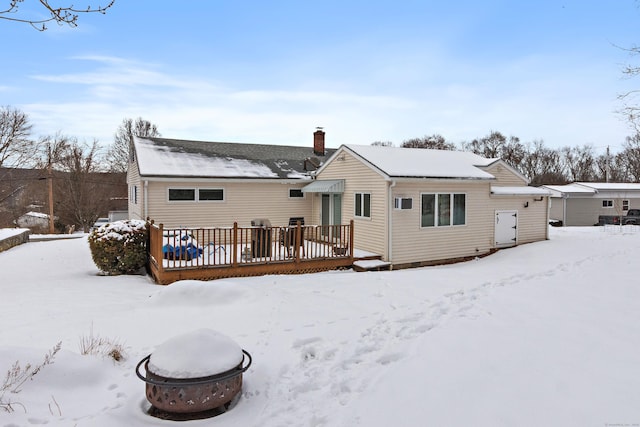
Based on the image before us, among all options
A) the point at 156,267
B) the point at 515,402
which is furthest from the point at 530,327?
the point at 156,267

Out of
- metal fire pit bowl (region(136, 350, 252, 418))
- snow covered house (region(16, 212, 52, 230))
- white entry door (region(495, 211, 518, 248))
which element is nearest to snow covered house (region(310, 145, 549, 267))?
white entry door (region(495, 211, 518, 248))

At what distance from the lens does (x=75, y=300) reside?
6805 millimetres

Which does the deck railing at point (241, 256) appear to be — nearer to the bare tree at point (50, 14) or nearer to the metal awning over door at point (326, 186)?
the metal awning over door at point (326, 186)

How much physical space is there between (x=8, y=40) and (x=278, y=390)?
4823 mm

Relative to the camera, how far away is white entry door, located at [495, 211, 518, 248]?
13.5 metres

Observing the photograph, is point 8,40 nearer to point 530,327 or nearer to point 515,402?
point 515,402

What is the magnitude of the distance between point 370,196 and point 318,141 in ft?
27.7

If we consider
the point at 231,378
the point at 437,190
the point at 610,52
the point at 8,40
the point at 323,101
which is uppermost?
the point at 323,101

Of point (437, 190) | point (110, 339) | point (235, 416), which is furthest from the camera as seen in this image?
point (437, 190)

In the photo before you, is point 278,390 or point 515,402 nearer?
point 515,402

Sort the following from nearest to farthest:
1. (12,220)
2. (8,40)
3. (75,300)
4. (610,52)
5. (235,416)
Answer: (235,416) < (8,40) < (75,300) < (610,52) < (12,220)

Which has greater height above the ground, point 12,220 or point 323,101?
point 323,101

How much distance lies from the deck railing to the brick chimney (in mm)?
9541

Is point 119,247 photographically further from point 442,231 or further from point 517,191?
Answer: point 517,191
